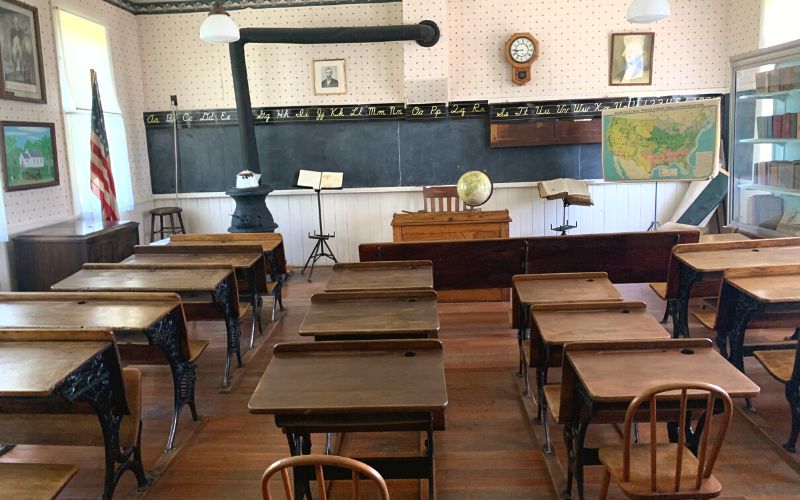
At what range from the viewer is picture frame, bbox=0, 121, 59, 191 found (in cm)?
548

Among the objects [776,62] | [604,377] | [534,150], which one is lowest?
[604,377]

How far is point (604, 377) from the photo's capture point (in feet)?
7.47

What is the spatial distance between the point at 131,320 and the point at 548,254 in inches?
121

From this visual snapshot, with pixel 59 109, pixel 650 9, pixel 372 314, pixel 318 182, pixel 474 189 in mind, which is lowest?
pixel 372 314

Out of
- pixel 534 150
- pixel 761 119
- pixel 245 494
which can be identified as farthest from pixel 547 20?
pixel 245 494

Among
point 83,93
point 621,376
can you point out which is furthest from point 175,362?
point 83,93

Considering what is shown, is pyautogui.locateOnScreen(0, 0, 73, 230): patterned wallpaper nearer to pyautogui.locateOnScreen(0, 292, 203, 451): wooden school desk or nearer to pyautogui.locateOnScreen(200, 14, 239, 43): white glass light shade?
pyautogui.locateOnScreen(200, 14, 239, 43): white glass light shade

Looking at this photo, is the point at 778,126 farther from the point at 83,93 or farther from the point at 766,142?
the point at 83,93

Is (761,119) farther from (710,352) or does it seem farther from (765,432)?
(710,352)

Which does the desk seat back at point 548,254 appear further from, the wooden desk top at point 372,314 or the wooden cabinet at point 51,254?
the wooden cabinet at point 51,254

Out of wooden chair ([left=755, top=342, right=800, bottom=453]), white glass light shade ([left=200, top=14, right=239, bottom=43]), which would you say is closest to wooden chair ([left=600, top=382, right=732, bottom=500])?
wooden chair ([left=755, top=342, right=800, bottom=453])

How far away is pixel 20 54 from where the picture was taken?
5676mm

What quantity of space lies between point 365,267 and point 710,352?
2.24m

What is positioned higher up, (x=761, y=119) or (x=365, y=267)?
(x=761, y=119)
